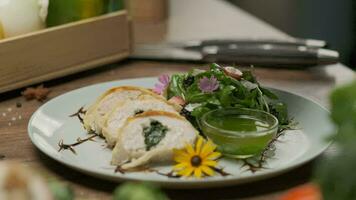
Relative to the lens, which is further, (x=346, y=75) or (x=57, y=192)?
(x=346, y=75)

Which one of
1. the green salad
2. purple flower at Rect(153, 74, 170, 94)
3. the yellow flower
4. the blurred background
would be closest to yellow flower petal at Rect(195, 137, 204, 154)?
the yellow flower

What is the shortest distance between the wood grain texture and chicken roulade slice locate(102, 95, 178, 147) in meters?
0.09

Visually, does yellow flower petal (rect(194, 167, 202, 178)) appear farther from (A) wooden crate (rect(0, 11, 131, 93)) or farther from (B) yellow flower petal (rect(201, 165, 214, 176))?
(A) wooden crate (rect(0, 11, 131, 93))

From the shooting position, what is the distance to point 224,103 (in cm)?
106

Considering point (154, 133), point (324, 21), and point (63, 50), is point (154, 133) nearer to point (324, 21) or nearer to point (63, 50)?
point (63, 50)

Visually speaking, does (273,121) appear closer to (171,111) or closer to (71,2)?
(171,111)

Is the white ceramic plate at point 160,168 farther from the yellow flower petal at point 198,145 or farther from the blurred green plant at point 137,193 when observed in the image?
the blurred green plant at point 137,193

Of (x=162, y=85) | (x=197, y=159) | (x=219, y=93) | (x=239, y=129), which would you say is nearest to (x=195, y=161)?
(x=197, y=159)

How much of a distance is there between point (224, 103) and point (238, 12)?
1052 millimetres

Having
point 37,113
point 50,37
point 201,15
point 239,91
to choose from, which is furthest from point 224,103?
point 201,15

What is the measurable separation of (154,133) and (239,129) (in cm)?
13

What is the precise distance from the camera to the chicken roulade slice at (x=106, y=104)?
1045mm

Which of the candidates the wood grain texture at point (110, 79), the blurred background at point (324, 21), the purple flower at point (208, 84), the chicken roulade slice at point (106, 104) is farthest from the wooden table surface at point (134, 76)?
the blurred background at point (324, 21)

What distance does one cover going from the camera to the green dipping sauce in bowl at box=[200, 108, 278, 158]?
92cm
